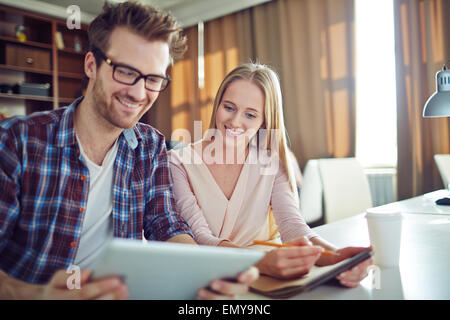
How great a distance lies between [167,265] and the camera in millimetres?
485

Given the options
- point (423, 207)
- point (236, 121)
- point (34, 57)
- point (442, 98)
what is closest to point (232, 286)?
point (236, 121)

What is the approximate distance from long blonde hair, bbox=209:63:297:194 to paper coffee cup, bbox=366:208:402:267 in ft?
1.70

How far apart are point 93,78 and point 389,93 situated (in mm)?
3038

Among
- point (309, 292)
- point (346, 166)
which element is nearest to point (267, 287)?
point (309, 292)

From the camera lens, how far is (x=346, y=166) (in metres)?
2.37

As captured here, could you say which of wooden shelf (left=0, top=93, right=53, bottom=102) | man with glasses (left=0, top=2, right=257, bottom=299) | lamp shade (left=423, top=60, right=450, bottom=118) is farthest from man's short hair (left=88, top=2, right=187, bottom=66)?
wooden shelf (left=0, top=93, right=53, bottom=102)

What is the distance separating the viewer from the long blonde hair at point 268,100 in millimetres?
1368

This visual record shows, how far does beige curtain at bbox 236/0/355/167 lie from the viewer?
3.67 m

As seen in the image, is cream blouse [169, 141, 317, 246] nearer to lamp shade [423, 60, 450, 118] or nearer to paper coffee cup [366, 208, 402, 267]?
paper coffee cup [366, 208, 402, 267]

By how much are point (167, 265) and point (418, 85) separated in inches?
129

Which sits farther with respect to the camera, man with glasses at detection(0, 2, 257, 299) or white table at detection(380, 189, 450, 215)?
white table at detection(380, 189, 450, 215)

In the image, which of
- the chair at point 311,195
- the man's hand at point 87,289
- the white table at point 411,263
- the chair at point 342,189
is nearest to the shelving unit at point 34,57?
the chair at point 311,195

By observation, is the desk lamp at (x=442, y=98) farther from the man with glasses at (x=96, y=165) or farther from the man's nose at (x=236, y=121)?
the man with glasses at (x=96, y=165)

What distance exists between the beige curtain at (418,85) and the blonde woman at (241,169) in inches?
89.3
